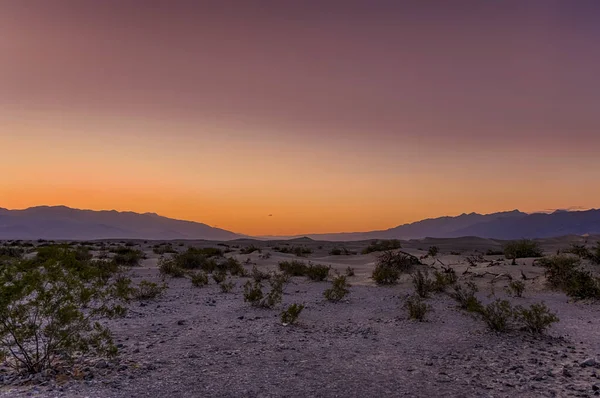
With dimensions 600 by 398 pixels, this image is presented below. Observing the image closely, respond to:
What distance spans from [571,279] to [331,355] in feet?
36.4

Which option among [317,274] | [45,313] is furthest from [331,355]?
[317,274]

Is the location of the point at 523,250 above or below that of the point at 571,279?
above

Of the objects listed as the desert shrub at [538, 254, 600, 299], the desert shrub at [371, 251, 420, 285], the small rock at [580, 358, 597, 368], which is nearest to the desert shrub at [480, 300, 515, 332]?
the small rock at [580, 358, 597, 368]

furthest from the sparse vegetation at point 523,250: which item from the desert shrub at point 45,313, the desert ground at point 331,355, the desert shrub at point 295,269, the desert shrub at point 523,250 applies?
the desert shrub at point 45,313

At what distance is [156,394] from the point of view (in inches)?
237

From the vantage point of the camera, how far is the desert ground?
6.30 meters

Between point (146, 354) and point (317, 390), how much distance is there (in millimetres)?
3352

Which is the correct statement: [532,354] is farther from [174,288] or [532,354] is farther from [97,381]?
[174,288]

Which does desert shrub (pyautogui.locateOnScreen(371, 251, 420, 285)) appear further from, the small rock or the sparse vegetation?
the small rock

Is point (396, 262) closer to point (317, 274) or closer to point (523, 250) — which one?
point (317, 274)

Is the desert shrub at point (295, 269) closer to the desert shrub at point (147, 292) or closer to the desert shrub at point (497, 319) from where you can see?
the desert shrub at point (147, 292)

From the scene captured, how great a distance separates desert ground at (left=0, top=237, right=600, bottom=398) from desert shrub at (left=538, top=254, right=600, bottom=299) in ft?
1.82

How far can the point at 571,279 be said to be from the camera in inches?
592

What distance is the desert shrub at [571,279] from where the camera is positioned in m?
14.0
